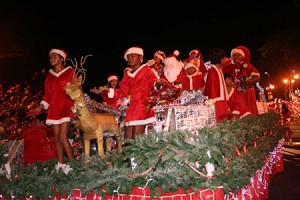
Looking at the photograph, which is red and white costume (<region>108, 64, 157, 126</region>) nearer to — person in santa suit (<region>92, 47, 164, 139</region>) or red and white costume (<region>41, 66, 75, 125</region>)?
person in santa suit (<region>92, 47, 164, 139</region>)

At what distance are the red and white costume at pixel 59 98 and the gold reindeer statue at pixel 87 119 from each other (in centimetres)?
31

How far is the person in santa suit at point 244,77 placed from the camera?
7.57m

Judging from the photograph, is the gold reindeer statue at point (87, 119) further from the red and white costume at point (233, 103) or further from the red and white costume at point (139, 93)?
the red and white costume at point (233, 103)

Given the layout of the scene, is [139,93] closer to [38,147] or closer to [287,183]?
[38,147]

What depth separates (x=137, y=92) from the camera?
16.7 ft

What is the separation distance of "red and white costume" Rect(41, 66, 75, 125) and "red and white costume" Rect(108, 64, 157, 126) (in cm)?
83

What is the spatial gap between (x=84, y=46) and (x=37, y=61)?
1756 mm

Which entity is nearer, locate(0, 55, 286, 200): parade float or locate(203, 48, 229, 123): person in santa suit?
locate(0, 55, 286, 200): parade float

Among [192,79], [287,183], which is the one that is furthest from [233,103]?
[287,183]

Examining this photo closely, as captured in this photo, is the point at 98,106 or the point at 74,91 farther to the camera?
the point at 98,106

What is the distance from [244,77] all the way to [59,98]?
403 cm

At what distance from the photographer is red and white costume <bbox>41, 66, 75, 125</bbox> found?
512 centimetres

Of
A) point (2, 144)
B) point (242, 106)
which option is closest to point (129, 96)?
point (2, 144)

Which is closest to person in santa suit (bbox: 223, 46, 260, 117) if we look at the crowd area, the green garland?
the crowd area
